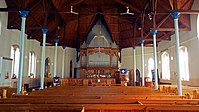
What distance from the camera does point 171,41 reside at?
16.3 metres

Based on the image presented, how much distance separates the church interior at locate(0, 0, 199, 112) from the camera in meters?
11.5

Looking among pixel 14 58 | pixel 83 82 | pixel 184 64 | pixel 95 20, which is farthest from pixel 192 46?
pixel 14 58

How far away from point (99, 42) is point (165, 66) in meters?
6.87

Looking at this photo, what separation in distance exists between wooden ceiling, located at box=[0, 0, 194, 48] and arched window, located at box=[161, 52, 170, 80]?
2042mm

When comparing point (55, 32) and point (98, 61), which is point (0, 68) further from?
point (98, 61)

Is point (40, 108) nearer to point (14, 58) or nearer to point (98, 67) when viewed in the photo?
point (14, 58)

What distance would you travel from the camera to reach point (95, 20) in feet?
63.6

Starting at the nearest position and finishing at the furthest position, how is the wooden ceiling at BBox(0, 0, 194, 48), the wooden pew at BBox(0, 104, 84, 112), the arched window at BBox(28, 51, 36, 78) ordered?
the wooden pew at BBox(0, 104, 84, 112), the wooden ceiling at BBox(0, 0, 194, 48), the arched window at BBox(28, 51, 36, 78)

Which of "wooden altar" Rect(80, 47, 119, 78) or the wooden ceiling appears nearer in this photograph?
the wooden ceiling

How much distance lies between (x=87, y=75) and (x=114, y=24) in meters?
5.54

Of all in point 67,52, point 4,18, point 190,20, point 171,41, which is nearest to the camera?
point 4,18

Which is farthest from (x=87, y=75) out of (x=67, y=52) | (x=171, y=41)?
(x=171, y=41)

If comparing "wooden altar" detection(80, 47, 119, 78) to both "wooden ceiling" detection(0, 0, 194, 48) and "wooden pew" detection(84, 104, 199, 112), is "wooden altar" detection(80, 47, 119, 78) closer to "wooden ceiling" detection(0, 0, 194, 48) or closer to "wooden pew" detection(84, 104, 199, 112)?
"wooden ceiling" detection(0, 0, 194, 48)

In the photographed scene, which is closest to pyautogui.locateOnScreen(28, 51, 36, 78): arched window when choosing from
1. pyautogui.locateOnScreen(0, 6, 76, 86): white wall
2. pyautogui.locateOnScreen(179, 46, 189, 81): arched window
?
pyautogui.locateOnScreen(0, 6, 76, 86): white wall
